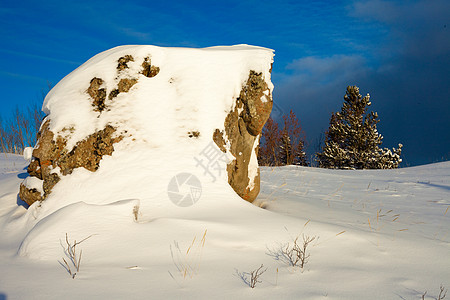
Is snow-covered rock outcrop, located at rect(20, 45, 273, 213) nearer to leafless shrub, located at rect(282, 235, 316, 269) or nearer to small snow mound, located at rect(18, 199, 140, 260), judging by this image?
small snow mound, located at rect(18, 199, 140, 260)

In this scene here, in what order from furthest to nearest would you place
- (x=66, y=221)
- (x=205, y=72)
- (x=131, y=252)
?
(x=205, y=72) < (x=66, y=221) < (x=131, y=252)

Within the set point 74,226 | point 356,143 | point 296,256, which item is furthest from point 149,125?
point 356,143

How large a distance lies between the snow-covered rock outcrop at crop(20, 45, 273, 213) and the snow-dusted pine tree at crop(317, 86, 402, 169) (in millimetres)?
14656

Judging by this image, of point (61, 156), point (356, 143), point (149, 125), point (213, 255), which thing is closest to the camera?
point (213, 255)

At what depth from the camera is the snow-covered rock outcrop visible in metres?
3.33

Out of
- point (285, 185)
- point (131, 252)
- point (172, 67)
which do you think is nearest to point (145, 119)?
point (172, 67)

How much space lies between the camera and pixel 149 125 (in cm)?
363

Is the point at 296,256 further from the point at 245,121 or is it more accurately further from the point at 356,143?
the point at 356,143

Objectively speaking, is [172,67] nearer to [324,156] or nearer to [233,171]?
[233,171]

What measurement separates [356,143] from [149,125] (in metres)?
16.7

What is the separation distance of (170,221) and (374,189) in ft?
16.6

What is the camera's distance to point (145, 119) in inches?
144

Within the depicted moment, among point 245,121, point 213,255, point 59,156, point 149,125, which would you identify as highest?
point 245,121

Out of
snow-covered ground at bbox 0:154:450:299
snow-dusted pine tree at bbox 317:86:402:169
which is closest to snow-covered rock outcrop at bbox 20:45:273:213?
snow-covered ground at bbox 0:154:450:299
